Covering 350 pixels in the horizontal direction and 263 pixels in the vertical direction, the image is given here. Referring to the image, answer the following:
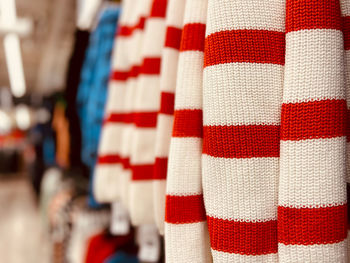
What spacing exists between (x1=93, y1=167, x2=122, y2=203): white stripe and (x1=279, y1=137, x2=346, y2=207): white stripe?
549 millimetres

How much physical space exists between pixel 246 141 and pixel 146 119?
0.31 meters

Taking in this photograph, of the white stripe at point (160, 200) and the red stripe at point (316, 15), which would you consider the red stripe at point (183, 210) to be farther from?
the red stripe at point (316, 15)

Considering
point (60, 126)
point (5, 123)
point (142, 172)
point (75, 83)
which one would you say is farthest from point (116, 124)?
point (5, 123)

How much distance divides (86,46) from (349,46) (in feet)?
4.18

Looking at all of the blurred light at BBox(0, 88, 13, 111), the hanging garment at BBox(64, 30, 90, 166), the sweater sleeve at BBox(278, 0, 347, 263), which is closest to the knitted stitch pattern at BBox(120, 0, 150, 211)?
the sweater sleeve at BBox(278, 0, 347, 263)

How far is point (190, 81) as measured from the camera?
0.49 metres

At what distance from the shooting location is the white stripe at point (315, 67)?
15.7 inches

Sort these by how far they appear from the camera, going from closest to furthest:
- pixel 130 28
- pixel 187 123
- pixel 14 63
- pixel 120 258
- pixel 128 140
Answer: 1. pixel 187 123
2. pixel 128 140
3. pixel 130 28
4. pixel 120 258
5. pixel 14 63

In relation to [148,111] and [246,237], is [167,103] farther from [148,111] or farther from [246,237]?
[246,237]

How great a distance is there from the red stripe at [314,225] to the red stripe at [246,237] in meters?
0.02

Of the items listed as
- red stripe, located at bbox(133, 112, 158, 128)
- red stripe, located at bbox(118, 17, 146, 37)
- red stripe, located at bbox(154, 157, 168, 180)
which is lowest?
red stripe, located at bbox(154, 157, 168, 180)

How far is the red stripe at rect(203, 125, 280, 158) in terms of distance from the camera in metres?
0.42

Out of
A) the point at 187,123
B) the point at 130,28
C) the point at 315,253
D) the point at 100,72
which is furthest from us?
the point at 100,72

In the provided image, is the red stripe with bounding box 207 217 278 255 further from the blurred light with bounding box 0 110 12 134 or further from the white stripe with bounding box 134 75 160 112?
the blurred light with bounding box 0 110 12 134
